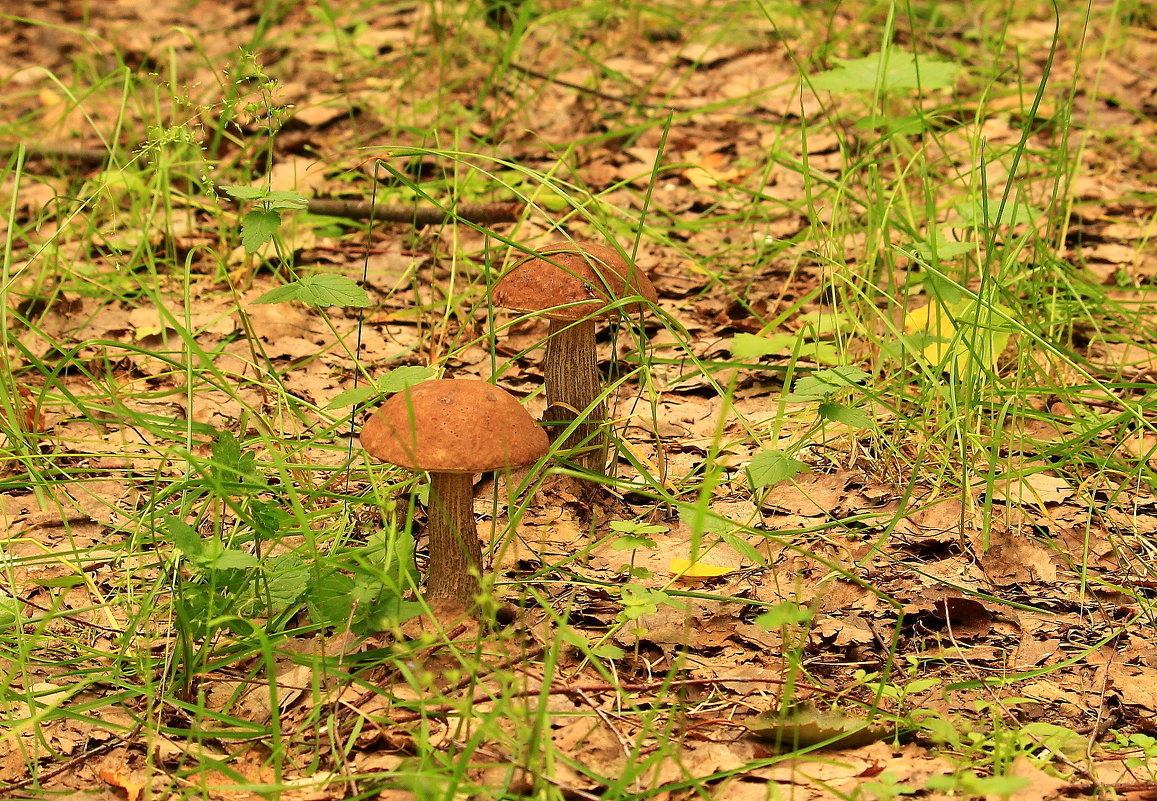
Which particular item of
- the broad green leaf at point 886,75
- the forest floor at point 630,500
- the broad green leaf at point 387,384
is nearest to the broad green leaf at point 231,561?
the forest floor at point 630,500

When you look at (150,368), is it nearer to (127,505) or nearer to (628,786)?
(127,505)

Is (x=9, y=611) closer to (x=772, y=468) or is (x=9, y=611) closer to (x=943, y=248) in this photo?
(x=772, y=468)

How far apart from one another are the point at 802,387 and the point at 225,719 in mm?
1452

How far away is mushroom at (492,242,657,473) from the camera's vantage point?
2514mm

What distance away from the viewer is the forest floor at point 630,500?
1930 millimetres

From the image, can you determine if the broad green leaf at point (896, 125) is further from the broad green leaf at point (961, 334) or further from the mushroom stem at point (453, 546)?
the mushroom stem at point (453, 546)

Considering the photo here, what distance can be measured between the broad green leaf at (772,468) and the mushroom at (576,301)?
15.4 inches

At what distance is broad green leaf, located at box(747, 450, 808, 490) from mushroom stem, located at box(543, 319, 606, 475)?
0.47m

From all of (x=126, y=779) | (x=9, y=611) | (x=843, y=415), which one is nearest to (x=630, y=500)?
(x=843, y=415)

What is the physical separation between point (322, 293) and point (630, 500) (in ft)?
3.12

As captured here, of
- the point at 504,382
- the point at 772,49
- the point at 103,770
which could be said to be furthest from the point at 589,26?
the point at 103,770

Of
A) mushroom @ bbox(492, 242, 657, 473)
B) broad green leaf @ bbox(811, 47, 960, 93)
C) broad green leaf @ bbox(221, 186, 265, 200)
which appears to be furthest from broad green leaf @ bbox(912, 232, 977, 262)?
broad green leaf @ bbox(221, 186, 265, 200)

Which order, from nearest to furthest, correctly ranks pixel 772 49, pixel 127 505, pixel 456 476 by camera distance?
pixel 456 476, pixel 127 505, pixel 772 49

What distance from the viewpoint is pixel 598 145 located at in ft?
15.7
